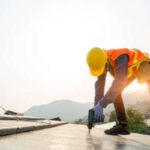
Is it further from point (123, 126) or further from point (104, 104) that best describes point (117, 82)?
point (123, 126)

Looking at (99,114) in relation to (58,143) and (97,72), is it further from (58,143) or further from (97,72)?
(58,143)

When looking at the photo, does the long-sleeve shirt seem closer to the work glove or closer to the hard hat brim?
the work glove

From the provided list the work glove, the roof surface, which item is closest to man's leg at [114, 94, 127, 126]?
the work glove

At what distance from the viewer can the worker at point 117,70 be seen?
5.38 metres

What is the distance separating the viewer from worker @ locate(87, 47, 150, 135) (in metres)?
5.38

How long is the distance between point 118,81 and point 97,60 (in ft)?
2.30

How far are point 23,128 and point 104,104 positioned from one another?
150 cm

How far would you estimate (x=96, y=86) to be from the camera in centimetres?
647

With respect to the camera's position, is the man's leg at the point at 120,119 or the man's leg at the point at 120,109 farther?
the man's leg at the point at 120,109

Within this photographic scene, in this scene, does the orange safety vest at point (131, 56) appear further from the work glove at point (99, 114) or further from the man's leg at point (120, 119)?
the work glove at point (99, 114)

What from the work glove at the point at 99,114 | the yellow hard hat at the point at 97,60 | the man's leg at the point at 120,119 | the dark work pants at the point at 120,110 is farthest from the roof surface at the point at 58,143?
the dark work pants at the point at 120,110

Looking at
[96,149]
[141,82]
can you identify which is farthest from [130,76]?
[96,149]

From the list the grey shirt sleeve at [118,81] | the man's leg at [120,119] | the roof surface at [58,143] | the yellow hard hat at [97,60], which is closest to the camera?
the roof surface at [58,143]

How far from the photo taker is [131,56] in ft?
18.8
